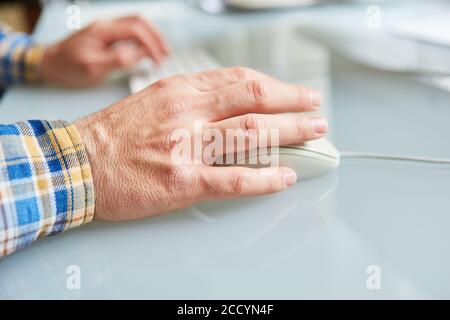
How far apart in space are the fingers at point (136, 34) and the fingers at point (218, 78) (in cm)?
32

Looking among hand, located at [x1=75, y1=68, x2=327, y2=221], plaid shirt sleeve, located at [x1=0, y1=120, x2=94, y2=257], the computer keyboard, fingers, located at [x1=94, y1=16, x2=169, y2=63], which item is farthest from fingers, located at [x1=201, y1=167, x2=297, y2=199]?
fingers, located at [x1=94, y1=16, x2=169, y2=63]

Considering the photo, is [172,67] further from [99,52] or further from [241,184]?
[241,184]

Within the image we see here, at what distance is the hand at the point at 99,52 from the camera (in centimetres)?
81

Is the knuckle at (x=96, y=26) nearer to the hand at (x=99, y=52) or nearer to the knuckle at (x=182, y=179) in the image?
the hand at (x=99, y=52)

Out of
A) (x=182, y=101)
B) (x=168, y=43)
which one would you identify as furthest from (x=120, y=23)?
(x=182, y=101)

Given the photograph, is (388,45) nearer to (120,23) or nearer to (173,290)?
(120,23)

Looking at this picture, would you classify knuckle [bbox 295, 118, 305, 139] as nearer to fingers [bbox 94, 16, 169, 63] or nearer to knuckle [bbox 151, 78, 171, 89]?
knuckle [bbox 151, 78, 171, 89]

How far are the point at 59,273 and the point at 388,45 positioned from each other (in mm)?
727

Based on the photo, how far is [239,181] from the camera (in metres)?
0.46

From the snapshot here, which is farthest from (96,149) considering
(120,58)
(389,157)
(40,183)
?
(120,58)

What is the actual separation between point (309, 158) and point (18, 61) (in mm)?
573

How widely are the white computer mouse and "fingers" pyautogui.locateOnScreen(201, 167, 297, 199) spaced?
0.05 feet

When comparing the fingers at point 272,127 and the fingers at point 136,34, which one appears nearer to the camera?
the fingers at point 272,127

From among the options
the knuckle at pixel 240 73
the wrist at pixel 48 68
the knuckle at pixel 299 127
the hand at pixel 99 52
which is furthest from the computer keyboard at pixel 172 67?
the knuckle at pixel 299 127
